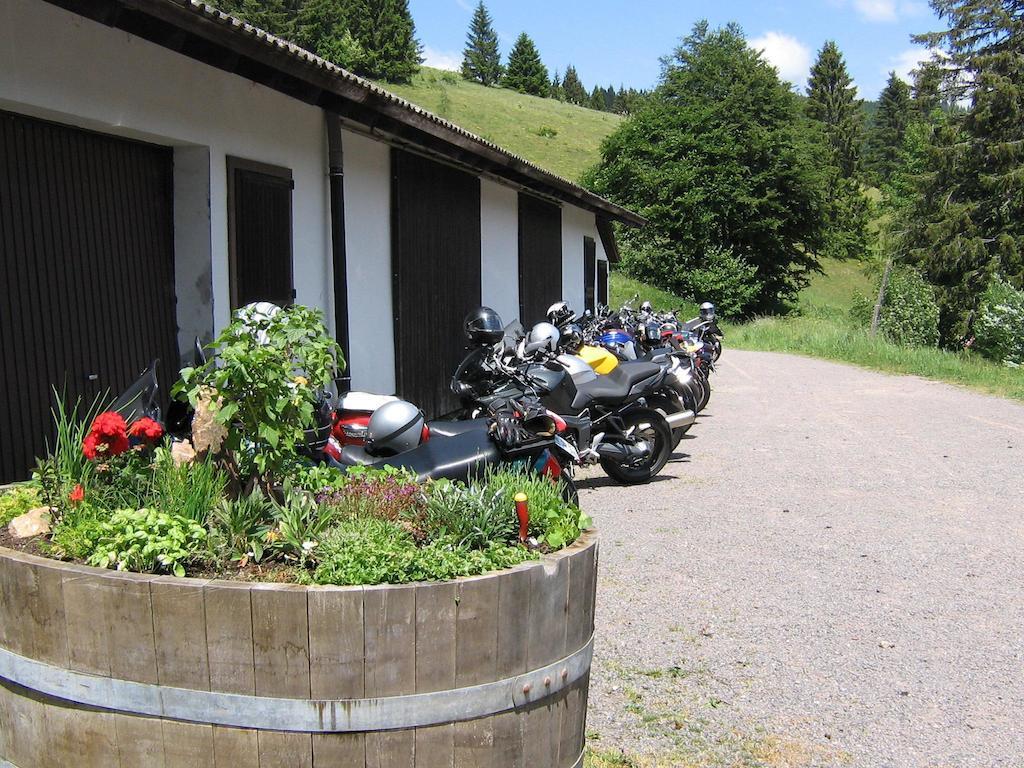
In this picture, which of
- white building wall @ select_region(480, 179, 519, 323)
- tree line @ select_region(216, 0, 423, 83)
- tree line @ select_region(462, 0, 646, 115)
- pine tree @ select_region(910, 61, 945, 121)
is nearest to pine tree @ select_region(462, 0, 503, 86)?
tree line @ select_region(462, 0, 646, 115)

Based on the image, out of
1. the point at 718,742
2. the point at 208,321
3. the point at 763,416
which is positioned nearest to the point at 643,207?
the point at 763,416

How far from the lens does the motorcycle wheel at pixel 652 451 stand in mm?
8383

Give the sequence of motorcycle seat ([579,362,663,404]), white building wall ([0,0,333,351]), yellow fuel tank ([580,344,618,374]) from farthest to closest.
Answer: yellow fuel tank ([580,344,618,374])
motorcycle seat ([579,362,663,404])
white building wall ([0,0,333,351])

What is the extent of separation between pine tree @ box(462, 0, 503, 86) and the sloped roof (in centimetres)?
11429

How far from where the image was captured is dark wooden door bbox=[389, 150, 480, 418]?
33.3 ft

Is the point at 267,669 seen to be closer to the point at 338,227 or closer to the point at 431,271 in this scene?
the point at 338,227

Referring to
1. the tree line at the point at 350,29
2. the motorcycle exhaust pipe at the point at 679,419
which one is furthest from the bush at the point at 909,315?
the tree line at the point at 350,29

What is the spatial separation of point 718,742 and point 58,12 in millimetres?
4997

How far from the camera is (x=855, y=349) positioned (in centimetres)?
2305

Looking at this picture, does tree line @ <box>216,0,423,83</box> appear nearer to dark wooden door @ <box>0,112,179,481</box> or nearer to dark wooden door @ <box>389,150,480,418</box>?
dark wooden door @ <box>389,150,480,418</box>

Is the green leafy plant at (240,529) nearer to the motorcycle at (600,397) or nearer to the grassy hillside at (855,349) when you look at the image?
the motorcycle at (600,397)

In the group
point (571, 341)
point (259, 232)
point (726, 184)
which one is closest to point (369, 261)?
point (259, 232)

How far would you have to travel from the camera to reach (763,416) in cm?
1318

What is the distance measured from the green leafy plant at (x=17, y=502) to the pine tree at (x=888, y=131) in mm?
98474
